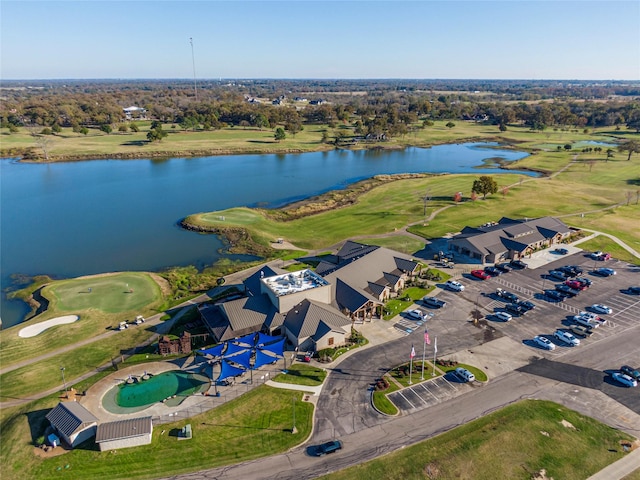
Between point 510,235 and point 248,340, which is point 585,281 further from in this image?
point 248,340

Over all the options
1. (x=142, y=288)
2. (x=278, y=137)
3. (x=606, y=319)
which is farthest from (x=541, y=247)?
(x=278, y=137)

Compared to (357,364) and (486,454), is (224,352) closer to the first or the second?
(357,364)

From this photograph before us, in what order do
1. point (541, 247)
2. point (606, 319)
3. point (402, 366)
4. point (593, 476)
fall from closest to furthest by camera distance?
point (593, 476) → point (402, 366) → point (606, 319) → point (541, 247)

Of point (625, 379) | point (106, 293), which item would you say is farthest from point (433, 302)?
point (106, 293)

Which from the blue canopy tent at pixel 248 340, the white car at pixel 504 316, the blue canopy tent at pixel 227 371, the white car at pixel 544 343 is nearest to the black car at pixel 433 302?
the white car at pixel 504 316

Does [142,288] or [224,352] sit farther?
[142,288]

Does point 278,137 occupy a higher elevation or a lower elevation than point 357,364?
higher

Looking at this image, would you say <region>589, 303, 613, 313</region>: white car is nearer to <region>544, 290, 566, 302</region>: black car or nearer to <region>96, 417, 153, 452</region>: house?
<region>544, 290, 566, 302</region>: black car

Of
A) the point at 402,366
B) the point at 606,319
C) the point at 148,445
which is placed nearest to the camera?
the point at 148,445

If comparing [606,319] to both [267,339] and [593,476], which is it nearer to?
[593,476]
